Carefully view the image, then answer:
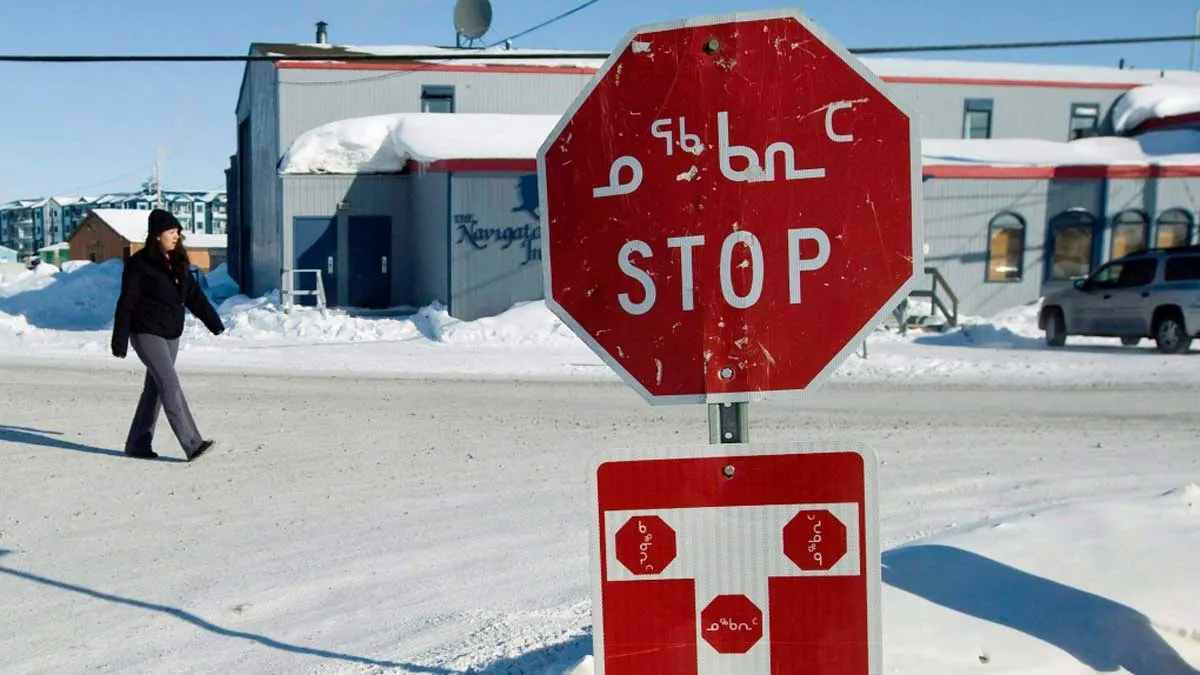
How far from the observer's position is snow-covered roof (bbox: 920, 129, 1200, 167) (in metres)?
26.0

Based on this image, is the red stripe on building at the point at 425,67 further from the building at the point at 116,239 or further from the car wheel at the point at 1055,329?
the building at the point at 116,239

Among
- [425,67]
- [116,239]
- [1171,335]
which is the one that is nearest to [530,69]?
[425,67]

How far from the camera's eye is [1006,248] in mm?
25422

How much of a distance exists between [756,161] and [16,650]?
14.3ft

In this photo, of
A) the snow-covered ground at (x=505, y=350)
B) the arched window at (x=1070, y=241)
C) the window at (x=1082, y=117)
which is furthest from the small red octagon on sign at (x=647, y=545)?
the window at (x=1082, y=117)

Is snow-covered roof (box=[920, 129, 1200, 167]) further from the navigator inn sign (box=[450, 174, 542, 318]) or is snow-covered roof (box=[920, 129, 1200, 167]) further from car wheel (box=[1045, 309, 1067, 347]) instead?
the navigator inn sign (box=[450, 174, 542, 318])

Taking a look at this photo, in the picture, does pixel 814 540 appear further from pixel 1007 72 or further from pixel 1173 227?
pixel 1007 72

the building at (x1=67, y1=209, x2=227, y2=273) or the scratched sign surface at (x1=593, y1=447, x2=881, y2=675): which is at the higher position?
the building at (x1=67, y1=209, x2=227, y2=273)

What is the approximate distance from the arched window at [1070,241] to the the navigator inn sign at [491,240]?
479 inches

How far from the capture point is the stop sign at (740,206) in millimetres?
2369

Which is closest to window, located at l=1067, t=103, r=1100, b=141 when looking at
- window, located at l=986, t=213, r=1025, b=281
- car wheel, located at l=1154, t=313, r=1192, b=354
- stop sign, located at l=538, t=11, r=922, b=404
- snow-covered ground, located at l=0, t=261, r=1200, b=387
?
window, located at l=986, t=213, r=1025, b=281

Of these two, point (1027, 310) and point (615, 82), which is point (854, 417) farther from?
point (1027, 310)

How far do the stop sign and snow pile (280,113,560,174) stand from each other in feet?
71.5

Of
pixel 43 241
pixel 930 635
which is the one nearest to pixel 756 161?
pixel 930 635
